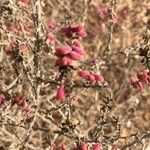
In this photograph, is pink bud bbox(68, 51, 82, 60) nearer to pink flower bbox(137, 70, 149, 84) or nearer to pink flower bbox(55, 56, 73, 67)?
pink flower bbox(55, 56, 73, 67)

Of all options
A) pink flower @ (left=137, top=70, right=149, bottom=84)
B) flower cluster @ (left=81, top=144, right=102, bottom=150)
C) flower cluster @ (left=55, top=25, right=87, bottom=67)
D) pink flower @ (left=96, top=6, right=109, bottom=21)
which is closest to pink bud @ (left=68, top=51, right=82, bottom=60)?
flower cluster @ (left=55, top=25, right=87, bottom=67)

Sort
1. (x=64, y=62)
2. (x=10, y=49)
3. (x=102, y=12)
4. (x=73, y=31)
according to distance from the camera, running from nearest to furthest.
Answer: (x=64, y=62) < (x=73, y=31) < (x=10, y=49) < (x=102, y=12)

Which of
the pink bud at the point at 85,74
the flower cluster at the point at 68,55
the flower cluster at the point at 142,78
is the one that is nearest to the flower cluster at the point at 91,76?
the pink bud at the point at 85,74

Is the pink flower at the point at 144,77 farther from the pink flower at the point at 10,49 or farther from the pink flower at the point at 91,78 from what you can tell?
the pink flower at the point at 10,49

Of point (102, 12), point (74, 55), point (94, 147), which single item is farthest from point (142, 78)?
point (102, 12)

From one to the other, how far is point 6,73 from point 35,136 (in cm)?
59

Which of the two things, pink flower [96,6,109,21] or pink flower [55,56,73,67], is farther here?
pink flower [96,6,109,21]

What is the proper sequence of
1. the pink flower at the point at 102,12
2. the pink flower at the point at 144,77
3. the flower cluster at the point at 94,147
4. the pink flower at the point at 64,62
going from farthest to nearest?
1. the pink flower at the point at 102,12
2. the pink flower at the point at 144,77
3. the flower cluster at the point at 94,147
4. the pink flower at the point at 64,62

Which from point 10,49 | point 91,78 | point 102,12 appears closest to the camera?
point 91,78

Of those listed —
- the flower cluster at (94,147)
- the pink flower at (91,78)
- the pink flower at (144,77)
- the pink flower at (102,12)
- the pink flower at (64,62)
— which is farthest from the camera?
the pink flower at (102,12)

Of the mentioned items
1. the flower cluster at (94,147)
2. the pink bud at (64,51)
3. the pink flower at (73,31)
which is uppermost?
the pink flower at (73,31)

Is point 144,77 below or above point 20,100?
above

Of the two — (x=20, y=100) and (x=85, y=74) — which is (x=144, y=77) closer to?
(x=85, y=74)

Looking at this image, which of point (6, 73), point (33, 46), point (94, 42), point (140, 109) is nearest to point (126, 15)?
point (94, 42)
